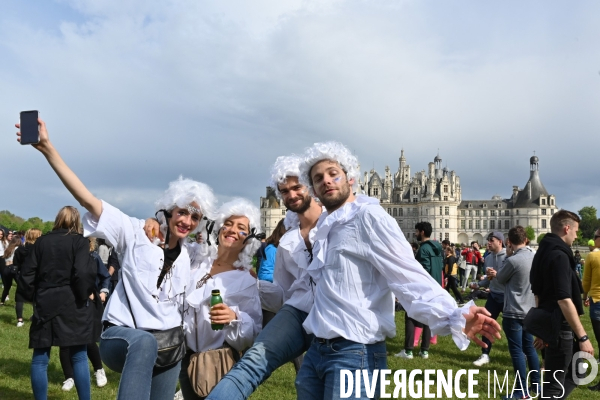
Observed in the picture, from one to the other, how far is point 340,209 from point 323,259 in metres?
0.29

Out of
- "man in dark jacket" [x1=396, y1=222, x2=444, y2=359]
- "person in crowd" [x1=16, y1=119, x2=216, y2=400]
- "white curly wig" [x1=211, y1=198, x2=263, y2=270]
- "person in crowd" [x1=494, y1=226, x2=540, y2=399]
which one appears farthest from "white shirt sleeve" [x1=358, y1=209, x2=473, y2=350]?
"man in dark jacket" [x1=396, y1=222, x2=444, y2=359]

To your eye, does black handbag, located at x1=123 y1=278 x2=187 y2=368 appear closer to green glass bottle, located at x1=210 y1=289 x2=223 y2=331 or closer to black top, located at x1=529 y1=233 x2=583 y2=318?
green glass bottle, located at x1=210 y1=289 x2=223 y2=331

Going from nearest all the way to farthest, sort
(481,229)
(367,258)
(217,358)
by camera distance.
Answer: (367,258) < (217,358) < (481,229)

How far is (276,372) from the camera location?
709cm

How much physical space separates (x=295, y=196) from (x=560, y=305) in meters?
2.33

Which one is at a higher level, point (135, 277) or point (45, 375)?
point (135, 277)

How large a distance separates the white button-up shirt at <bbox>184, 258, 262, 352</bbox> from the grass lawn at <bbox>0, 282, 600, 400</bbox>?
2943 millimetres

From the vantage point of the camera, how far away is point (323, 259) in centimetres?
277

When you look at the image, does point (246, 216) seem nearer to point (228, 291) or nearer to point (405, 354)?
point (228, 291)

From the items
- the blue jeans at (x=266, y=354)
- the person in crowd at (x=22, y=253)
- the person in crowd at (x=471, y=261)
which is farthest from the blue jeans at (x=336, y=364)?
the person in crowd at (x=471, y=261)

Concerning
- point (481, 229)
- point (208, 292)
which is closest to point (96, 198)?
point (208, 292)

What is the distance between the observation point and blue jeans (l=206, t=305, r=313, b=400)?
2.50 metres

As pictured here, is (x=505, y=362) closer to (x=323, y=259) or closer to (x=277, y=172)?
(x=277, y=172)

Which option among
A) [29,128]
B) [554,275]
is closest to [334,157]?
[29,128]
